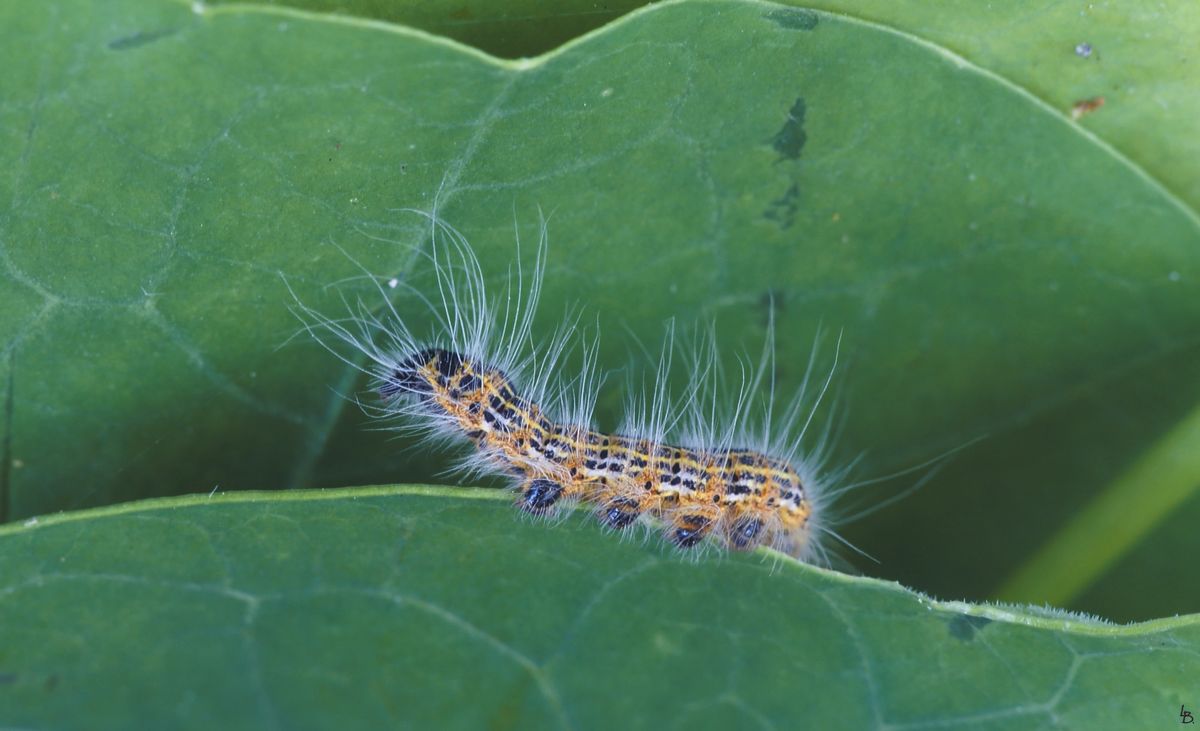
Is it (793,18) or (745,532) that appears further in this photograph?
(745,532)

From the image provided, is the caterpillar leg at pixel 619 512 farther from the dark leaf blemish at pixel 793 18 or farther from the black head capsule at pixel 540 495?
the dark leaf blemish at pixel 793 18

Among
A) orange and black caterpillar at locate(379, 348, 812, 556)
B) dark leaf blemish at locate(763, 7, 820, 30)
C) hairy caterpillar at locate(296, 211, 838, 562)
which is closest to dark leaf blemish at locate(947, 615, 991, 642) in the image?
hairy caterpillar at locate(296, 211, 838, 562)

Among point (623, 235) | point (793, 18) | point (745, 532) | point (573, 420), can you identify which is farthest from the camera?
point (573, 420)

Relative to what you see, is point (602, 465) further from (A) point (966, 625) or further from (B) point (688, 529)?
(A) point (966, 625)

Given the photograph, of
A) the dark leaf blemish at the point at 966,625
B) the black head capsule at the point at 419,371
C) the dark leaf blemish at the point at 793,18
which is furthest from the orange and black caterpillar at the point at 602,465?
the dark leaf blemish at the point at 793,18

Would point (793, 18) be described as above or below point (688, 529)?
above

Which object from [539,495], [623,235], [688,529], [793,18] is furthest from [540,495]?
[793,18]

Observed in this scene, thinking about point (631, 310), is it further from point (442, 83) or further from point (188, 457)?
point (188, 457)
